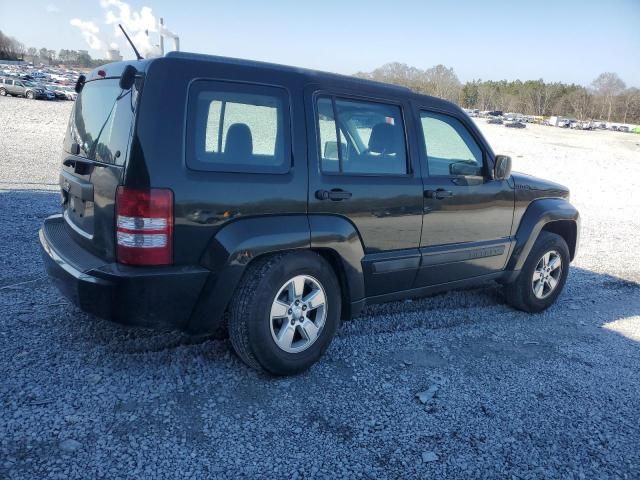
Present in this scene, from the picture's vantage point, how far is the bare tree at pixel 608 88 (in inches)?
4907

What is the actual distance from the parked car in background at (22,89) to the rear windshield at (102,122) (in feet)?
139

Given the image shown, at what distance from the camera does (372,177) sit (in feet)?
12.3

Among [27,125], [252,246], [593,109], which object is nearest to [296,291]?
[252,246]

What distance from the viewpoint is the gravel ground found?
2.68 m

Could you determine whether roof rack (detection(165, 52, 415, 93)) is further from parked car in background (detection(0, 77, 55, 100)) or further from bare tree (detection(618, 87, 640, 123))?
bare tree (detection(618, 87, 640, 123))

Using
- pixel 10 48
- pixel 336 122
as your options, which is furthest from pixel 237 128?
pixel 10 48

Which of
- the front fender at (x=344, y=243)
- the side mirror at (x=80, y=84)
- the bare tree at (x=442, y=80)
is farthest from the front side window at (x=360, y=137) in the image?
the bare tree at (x=442, y=80)

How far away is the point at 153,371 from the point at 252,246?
Result: 1.09m

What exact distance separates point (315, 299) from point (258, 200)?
2.61ft

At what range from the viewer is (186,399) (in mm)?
3139

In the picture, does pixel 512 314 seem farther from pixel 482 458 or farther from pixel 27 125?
pixel 27 125

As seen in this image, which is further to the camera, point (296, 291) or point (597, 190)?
point (597, 190)

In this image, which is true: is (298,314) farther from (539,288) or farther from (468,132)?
(539,288)

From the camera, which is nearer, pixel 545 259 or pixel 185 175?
pixel 185 175
